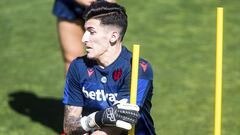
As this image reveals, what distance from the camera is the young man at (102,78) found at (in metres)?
6.39

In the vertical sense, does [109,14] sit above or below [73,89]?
above

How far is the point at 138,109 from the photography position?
596cm

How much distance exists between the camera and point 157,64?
11039 millimetres

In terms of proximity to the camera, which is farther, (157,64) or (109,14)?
(157,64)

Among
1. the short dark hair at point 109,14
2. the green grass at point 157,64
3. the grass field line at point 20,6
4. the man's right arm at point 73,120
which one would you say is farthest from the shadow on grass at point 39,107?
the grass field line at point 20,6

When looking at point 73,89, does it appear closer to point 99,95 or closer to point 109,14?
point 99,95

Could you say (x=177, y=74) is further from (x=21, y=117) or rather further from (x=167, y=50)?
(x=21, y=117)

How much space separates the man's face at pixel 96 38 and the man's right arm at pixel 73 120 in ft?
1.86

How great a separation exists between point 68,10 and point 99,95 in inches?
88.5

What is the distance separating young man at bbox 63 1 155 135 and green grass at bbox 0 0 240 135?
94.8 inches

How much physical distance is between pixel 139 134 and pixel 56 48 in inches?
216

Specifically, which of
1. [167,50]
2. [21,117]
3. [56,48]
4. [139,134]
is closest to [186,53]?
[167,50]

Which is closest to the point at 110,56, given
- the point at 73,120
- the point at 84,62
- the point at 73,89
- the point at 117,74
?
the point at 117,74

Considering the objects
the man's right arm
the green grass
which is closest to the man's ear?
Answer: the man's right arm
